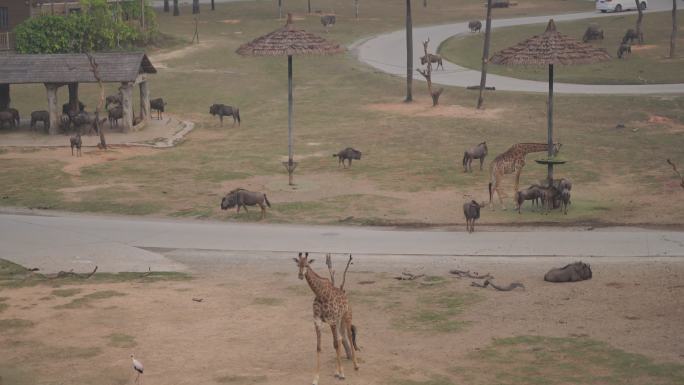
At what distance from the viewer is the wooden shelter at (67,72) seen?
48.0 m

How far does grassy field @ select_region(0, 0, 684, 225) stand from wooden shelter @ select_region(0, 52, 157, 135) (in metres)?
3.86

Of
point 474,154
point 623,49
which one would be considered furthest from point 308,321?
point 623,49

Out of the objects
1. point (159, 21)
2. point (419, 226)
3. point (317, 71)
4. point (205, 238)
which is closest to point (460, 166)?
point (419, 226)

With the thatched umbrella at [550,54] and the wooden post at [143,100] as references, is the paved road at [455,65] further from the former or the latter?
the thatched umbrella at [550,54]

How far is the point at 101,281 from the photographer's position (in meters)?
26.3

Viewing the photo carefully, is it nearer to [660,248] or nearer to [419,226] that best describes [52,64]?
[419,226]

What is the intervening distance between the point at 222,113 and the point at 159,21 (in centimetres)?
3949

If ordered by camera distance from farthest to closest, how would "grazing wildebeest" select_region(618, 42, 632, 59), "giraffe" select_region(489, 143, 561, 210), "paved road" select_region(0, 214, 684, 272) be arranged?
"grazing wildebeest" select_region(618, 42, 632, 59), "giraffe" select_region(489, 143, 561, 210), "paved road" select_region(0, 214, 684, 272)

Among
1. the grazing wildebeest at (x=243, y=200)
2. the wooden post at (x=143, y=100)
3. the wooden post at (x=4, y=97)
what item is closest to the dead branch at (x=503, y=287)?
the grazing wildebeest at (x=243, y=200)

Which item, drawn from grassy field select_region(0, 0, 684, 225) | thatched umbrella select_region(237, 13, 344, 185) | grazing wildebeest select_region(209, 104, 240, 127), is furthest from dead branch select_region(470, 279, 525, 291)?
grazing wildebeest select_region(209, 104, 240, 127)

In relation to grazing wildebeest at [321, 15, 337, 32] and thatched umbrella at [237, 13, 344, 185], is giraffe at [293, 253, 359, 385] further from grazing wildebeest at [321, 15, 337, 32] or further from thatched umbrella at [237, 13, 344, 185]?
grazing wildebeest at [321, 15, 337, 32]

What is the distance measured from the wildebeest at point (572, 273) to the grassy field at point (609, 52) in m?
35.0

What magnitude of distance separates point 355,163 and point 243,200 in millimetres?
9406

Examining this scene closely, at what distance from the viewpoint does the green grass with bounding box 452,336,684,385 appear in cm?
1897
